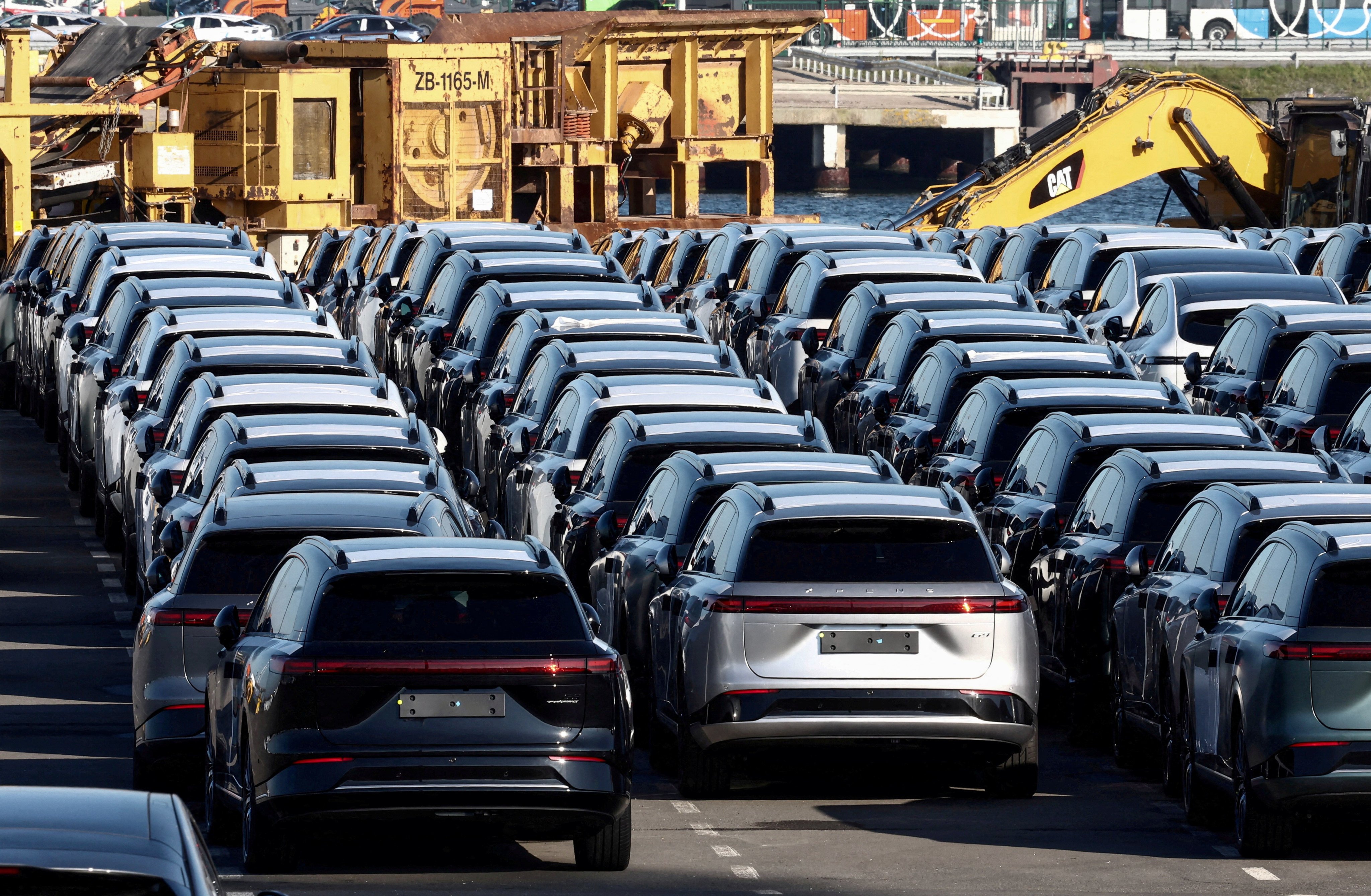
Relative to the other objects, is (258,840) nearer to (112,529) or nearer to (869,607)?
(869,607)

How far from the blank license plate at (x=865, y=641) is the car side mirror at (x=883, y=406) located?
728 centimetres

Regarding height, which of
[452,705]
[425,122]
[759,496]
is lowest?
[425,122]

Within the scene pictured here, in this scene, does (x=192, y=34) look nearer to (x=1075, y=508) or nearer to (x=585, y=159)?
(x=585, y=159)

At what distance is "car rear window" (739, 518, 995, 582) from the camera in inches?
482

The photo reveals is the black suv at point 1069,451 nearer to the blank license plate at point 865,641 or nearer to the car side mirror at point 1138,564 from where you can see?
the car side mirror at point 1138,564

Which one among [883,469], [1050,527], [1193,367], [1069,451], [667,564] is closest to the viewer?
[667,564]

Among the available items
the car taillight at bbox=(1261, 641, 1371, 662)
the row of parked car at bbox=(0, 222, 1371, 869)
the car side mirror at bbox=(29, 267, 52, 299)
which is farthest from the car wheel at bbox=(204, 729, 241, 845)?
the car side mirror at bbox=(29, 267, 52, 299)

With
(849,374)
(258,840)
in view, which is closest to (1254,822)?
(258,840)

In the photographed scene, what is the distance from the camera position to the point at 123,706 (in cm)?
1529

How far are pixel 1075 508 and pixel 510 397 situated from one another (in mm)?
6307

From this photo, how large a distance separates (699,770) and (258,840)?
101 inches

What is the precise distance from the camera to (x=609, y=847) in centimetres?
1098

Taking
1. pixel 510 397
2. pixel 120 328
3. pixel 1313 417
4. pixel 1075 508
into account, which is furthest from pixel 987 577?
pixel 120 328

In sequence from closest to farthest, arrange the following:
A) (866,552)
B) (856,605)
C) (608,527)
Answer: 1. (856,605)
2. (866,552)
3. (608,527)
